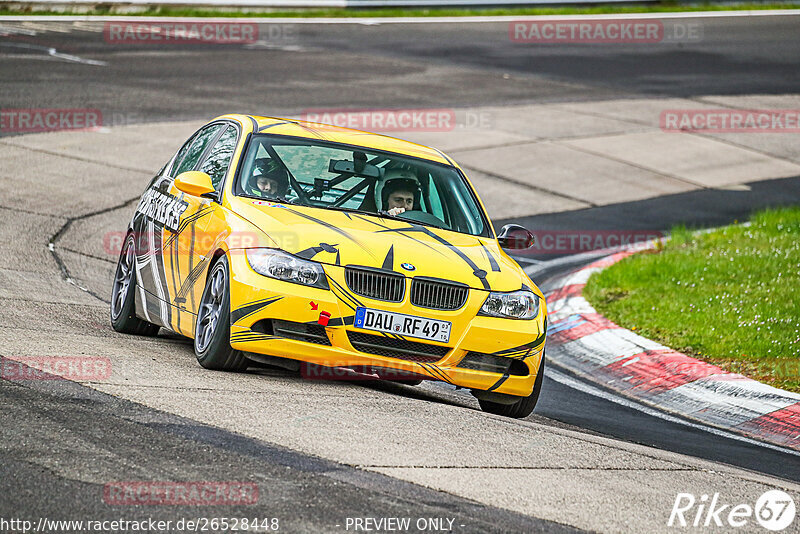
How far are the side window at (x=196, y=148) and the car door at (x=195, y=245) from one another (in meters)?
0.38

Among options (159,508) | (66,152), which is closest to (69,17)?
(66,152)

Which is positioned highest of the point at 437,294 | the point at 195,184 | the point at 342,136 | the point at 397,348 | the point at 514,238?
the point at 342,136

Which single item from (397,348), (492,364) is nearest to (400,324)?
(397,348)

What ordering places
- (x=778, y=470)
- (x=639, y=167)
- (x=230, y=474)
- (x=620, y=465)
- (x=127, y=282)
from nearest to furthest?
(x=230, y=474), (x=620, y=465), (x=778, y=470), (x=127, y=282), (x=639, y=167)

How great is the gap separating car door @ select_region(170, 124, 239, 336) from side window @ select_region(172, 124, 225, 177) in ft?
1.25

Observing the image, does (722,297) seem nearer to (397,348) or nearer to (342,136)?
(342,136)

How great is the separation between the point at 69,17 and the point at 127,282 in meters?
23.5

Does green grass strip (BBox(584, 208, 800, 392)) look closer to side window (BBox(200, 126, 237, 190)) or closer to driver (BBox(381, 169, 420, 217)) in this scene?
driver (BBox(381, 169, 420, 217))

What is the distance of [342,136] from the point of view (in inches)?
348

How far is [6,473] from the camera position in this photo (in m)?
4.97

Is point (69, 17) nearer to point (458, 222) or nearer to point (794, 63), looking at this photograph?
point (794, 63)

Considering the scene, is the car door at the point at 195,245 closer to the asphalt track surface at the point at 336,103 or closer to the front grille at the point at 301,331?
the front grille at the point at 301,331

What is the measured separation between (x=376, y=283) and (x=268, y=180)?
1414 mm

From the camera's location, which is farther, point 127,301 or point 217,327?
point 127,301
